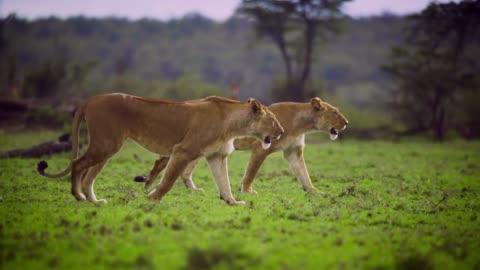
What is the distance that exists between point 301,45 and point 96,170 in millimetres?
32999

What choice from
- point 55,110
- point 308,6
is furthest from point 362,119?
point 55,110

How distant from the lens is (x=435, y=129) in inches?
1225

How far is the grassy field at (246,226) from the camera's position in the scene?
17.3ft

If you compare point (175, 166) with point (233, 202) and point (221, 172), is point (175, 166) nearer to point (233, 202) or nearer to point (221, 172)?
point (221, 172)

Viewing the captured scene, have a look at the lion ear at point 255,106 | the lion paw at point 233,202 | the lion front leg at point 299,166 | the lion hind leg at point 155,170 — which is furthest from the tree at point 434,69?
the lion paw at point 233,202

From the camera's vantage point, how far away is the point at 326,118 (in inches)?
425

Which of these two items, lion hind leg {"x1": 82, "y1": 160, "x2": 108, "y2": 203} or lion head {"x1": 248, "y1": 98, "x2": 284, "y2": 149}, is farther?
lion head {"x1": 248, "y1": 98, "x2": 284, "y2": 149}

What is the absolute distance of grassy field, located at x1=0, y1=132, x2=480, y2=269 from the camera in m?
5.26

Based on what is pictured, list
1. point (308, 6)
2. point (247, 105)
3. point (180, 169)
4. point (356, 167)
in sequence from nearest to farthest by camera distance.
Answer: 1. point (180, 169)
2. point (247, 105)
3. point (356, 167)
4. point (308, 6)

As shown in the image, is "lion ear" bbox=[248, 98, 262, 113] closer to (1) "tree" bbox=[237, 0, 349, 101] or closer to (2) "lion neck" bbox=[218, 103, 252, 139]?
(2) "lion neck" bbox=[218, 103, 252, 139]

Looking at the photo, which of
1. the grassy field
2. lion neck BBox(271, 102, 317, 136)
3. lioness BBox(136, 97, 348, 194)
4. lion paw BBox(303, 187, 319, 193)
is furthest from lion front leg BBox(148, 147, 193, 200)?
lion paw BBox(303, 187, 319, 193)

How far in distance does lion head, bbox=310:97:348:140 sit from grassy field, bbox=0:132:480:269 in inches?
52.6

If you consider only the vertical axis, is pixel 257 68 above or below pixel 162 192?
below

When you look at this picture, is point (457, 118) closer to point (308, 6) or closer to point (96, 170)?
point (308, 6)
